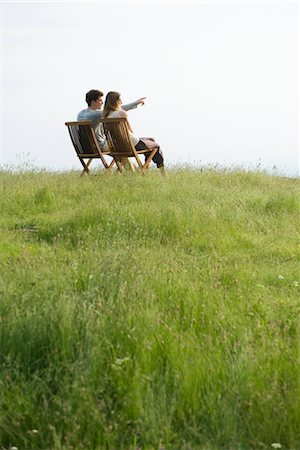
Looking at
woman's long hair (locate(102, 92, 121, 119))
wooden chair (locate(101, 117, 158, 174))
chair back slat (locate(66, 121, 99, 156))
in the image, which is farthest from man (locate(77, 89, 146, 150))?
wooden chair (locate(101, 117, 158, 174))

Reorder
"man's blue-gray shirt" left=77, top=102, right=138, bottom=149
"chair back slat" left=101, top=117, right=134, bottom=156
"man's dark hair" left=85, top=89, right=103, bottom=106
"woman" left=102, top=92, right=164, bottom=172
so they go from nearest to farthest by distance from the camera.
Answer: "chair back slat" left=101, top=117, right=134, bottom=156 → "woman" left=102, top=92, right=164, bottom=172 → "man's blue-gray shirt" left=77, top=102, right=138, bottom=149 → "man's dark hair" left=85, top=89, right=103, bottom=106

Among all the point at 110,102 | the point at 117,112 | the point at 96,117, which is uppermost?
the point at 110,102

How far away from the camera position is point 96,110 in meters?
11.8

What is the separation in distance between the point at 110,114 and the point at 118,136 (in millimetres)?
562

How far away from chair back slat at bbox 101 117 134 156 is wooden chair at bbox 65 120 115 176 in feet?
0.94

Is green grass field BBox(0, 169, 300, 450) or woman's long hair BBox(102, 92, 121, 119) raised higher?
woman's long hair BBox(102, 92, 121, 119)

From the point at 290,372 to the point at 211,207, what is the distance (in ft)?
16.2

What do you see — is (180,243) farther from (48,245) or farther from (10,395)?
(10,395)

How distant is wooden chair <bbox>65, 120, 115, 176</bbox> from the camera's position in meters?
11.3

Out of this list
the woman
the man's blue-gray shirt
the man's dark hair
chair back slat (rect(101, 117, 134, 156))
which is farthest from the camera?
the man's dark hair

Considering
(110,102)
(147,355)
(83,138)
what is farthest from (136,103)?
(147,355)

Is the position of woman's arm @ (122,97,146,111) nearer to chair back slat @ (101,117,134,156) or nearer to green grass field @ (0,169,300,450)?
chair back slat @ (101,117,134,156)

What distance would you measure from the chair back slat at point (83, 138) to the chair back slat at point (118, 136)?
31cm

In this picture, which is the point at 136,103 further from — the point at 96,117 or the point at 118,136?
the point at 118,136
